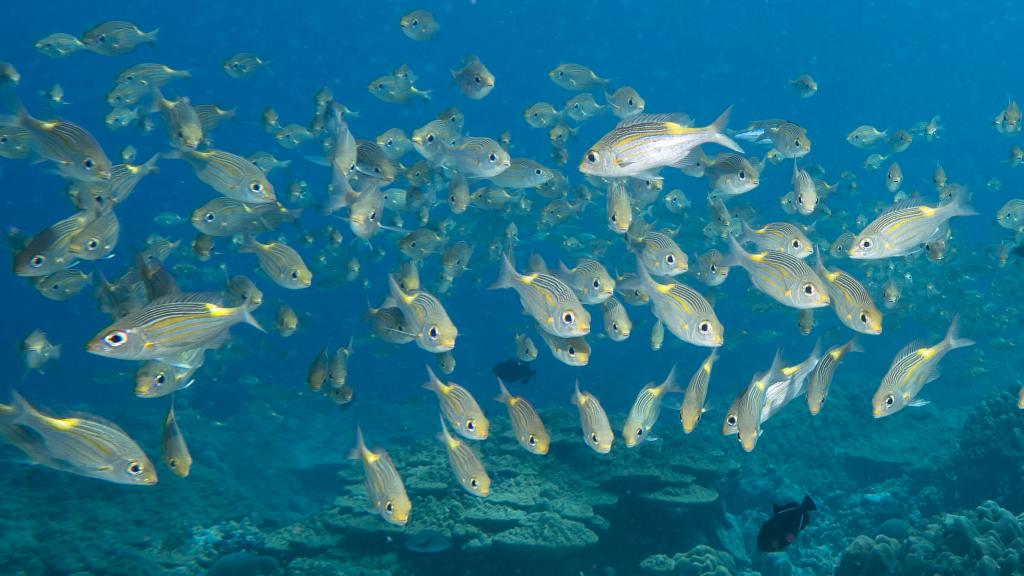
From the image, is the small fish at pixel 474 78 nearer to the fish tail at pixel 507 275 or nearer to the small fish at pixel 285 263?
the small fish at pixel 285 263

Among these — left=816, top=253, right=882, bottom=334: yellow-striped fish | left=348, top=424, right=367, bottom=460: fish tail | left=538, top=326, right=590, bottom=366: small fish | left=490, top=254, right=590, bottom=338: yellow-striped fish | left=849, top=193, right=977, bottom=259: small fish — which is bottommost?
left=348, top=424, right=367, bottom=460: fish tail

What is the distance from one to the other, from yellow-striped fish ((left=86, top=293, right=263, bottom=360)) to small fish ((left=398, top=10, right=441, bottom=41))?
7301 mm

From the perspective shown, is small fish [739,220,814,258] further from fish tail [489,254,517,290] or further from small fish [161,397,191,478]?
small fish [161,397,191,478]

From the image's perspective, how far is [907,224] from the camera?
5297 mm

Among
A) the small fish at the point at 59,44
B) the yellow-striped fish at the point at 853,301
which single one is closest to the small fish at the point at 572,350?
the yellow-striped fish at the point at 853,301

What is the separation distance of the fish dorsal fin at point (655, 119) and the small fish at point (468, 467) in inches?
117

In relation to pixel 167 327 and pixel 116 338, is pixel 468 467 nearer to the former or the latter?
pixel 167 327

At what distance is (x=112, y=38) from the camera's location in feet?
29.5

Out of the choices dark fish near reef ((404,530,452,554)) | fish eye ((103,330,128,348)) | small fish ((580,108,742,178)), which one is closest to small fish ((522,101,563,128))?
small fish ((580,108,742,178))

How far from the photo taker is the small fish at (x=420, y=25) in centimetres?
1023

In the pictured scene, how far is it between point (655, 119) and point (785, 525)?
349 cm

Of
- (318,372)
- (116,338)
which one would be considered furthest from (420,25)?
(116,338)

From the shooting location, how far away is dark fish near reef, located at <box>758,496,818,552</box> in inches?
189

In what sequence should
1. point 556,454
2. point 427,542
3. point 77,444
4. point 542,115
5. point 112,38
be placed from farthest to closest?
1. point 542,115
2. point 556,454
3. point 112,38
4. point 427,542
5. point 77,444
